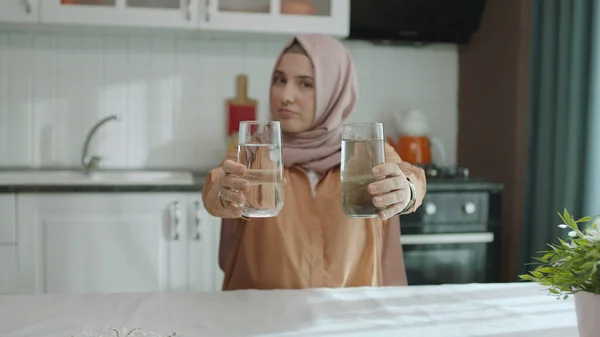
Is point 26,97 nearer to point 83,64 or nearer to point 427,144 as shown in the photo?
point 83,64

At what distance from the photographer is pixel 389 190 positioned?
1.10 meters

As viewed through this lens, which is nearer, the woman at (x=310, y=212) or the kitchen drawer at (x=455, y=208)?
the woman at (x=310, y=212)

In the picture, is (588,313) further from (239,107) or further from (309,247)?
(239,107)

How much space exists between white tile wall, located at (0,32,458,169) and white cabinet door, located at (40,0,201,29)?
1.17ft

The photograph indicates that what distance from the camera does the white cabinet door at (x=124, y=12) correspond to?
2582 millimetres

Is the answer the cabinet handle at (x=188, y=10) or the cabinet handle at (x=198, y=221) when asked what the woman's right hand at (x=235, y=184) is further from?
the cabinet handle at (x=188, y=10)

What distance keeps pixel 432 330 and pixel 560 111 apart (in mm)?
1665

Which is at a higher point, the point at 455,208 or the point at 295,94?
the point at 295,94

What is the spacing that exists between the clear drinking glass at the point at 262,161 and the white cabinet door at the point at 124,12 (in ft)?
5.72

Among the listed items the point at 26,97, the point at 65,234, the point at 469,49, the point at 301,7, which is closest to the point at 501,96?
the point at 469,49

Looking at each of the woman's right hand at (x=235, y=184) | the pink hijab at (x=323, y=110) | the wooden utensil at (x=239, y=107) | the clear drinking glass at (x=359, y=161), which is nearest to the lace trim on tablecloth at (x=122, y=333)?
the woman's right hand at (x=235, y=184)

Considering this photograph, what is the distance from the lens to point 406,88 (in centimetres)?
324

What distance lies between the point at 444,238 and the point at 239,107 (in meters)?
1.14

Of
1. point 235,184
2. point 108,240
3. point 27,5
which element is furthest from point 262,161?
point 27,5
